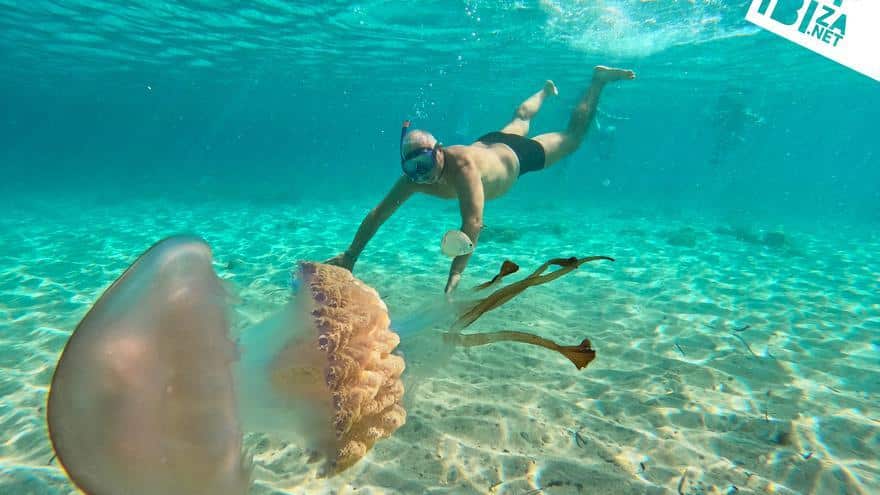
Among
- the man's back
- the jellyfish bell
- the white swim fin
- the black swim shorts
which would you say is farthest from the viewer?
the black swim shorts

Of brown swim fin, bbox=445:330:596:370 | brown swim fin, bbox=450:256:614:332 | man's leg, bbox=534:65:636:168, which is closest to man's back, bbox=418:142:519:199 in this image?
man's leg, bbox=534:65:636:168

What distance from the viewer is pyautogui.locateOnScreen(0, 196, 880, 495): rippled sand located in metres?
2.87

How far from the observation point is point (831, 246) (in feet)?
45.9

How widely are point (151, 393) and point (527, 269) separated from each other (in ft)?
27.1

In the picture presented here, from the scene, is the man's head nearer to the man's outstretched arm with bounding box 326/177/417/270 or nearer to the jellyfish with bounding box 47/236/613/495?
the man's outstretched arm with bounding box 326/177/417/270

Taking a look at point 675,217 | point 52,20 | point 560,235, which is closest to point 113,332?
point 560,235

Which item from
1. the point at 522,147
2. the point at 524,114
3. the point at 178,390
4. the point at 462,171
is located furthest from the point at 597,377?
the point at 524,114

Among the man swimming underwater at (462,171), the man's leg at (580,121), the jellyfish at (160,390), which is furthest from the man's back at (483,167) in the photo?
the jellyfish at (160,390)

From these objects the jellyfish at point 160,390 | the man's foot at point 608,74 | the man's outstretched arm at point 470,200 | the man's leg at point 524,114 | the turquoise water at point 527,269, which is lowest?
the turquoise water at point 527,269

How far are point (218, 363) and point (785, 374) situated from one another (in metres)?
5.32

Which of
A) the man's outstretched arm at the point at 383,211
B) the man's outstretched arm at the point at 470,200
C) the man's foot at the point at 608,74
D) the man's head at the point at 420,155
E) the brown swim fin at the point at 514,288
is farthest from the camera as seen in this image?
the man's foot at the point at 608,74

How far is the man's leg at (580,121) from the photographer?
→ 275 inches

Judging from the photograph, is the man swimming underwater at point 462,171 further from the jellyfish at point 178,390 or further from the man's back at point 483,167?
the jellyfish at point 178,390

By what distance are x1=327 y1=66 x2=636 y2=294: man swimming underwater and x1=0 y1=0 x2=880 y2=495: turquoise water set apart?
1437 mm
